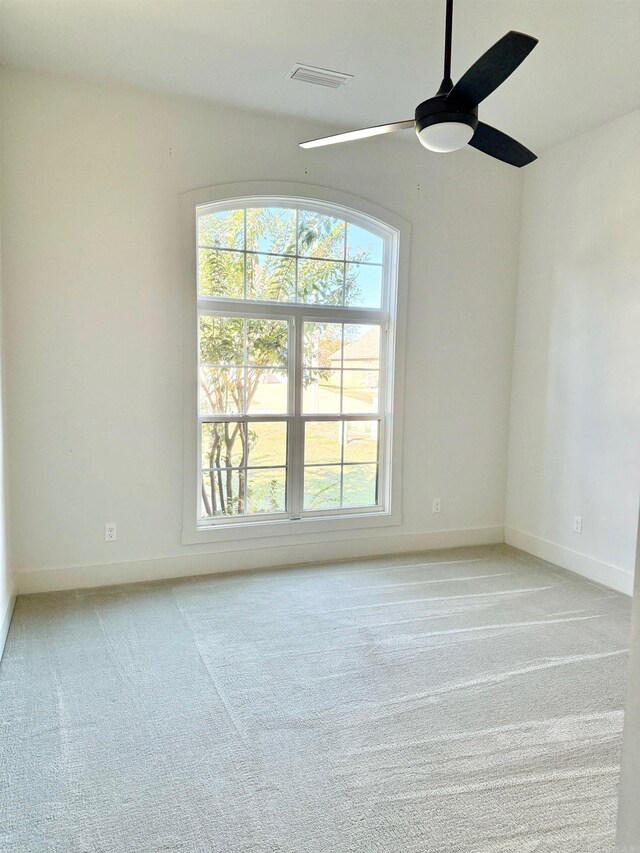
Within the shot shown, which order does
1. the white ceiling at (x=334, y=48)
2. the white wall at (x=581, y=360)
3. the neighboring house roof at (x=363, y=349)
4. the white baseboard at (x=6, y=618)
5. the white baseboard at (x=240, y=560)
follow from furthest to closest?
the neighboring house roof at (x=363, y=349) < the white wall at (x=581, y=360) < the white baseboard at (x=240, y=560) < the white baseboard at (x=6, y=618) < the white ceiling at (x=334, y=48)

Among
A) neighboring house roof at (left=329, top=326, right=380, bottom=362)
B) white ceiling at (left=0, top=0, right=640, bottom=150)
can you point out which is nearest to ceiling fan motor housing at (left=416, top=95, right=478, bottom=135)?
white ceiling at (left=0, top=0, right=640, bottom=150)

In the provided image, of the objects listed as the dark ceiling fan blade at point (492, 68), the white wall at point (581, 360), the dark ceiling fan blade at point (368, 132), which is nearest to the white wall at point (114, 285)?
the white wall at point (581, 360)

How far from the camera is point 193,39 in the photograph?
113 inches

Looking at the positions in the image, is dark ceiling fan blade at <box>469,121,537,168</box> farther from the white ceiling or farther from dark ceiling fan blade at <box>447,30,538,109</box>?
the white ceiling

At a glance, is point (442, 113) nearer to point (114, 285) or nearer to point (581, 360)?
point (114, 285)

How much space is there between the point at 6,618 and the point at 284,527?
1.80 metres

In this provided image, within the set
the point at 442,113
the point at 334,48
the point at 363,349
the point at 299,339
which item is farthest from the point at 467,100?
the point at 363,349

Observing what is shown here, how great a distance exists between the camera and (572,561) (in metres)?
4.11

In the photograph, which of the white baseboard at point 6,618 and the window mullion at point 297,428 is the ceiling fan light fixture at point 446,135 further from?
the white baseboard at point 6,618

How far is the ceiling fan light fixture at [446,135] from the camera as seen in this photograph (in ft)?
6.88

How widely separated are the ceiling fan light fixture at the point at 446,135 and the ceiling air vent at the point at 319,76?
1.32 metres

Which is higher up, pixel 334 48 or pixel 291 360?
pixel 334 48

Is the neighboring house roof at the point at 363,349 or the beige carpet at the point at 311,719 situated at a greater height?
the neighboring house roof at the point at 363,349

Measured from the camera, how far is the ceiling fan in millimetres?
1814
